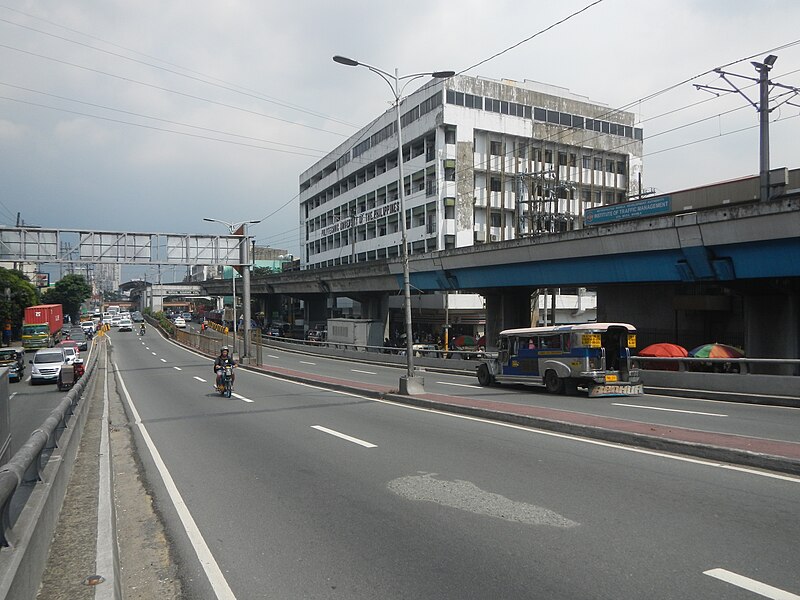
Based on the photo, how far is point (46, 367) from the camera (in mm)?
30969

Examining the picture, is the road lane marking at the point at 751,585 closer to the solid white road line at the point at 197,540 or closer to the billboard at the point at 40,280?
the solid white road line at the point at 197,540

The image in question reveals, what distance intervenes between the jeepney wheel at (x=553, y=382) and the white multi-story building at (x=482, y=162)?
31230 millimetres

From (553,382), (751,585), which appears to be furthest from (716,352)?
(751,585)

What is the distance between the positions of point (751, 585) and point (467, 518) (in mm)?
2857

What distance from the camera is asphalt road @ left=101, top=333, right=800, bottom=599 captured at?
5.16 metres

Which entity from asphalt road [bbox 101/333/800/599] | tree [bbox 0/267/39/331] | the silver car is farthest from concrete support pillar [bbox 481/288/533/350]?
tree [bbox 0/267/39/331]

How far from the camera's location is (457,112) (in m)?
60.5

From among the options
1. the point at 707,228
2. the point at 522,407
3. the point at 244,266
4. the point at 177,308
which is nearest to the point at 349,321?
the point at 244,266

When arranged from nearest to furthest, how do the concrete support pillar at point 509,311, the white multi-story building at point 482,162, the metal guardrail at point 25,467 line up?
1. the metal guardrail at point 25,467
2. the concrete support pillar at point 509,311
3. the white multi-story building at point 482,162

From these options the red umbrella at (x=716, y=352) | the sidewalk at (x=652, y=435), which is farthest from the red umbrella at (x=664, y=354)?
the sidewalk at (x=652, y=435)

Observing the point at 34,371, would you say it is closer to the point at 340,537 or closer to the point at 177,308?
the point at 340,537

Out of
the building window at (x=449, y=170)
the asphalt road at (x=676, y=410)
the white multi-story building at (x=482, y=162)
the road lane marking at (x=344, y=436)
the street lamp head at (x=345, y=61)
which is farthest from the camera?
the white multi-story building at (x=482, y=162)

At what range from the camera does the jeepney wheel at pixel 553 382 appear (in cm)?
2044

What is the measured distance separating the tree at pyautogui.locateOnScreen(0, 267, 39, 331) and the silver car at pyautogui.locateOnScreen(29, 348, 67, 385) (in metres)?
28.8
